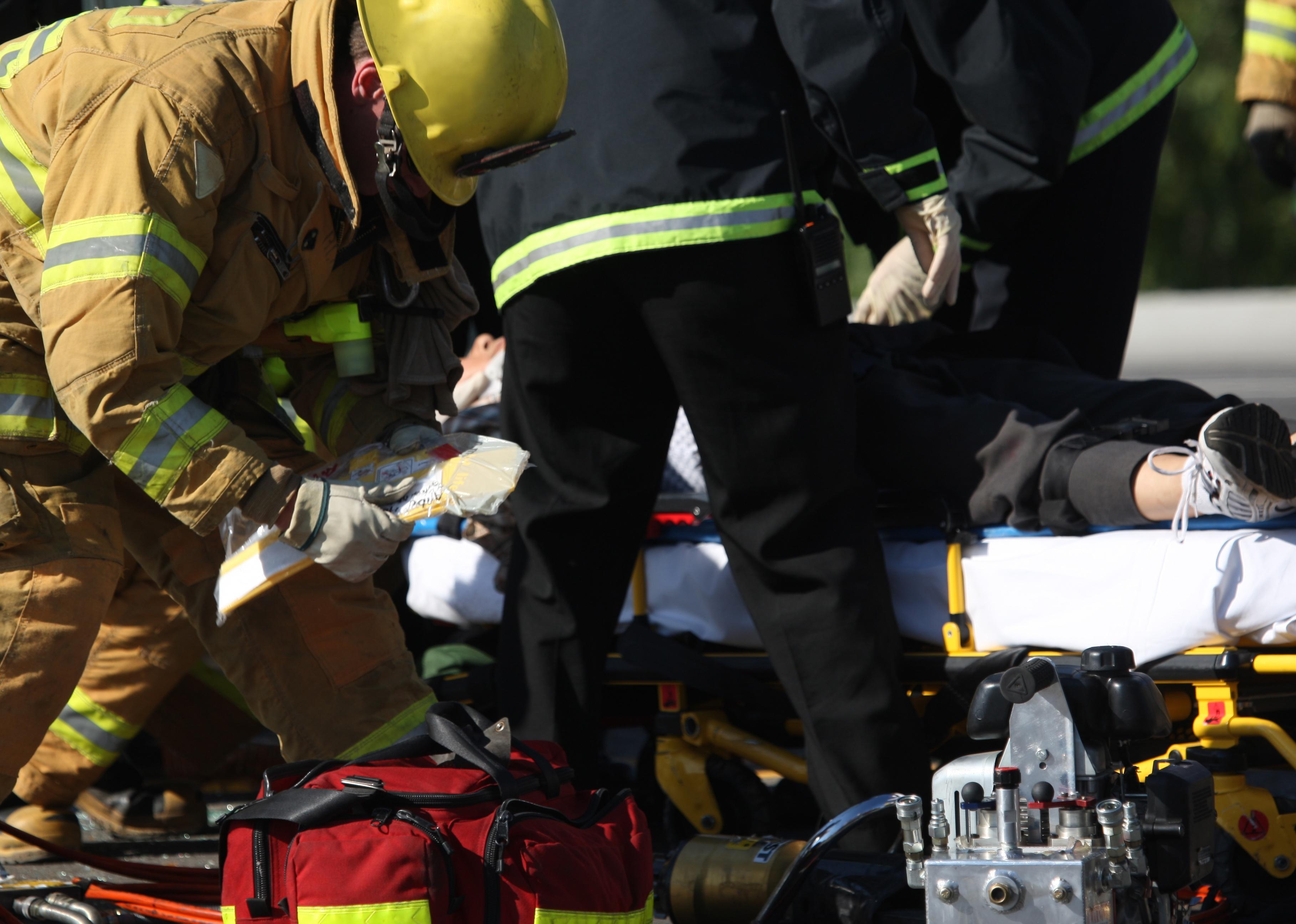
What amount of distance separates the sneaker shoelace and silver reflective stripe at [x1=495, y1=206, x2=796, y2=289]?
0.82 metres

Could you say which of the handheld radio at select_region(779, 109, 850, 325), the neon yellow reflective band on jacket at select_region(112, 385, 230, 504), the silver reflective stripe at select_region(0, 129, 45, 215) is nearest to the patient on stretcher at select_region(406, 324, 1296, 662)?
the handheld radio at select_region(779, 109, 850, 325)

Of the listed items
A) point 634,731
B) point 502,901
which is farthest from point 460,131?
point 634,731

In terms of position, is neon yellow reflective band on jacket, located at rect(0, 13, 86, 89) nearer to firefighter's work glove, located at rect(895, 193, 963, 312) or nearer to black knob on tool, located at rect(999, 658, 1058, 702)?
firefighter's work glove, located at rect(895, 193, 963, 312)

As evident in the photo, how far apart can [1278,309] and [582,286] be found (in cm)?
1281

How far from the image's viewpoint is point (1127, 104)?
152 inches

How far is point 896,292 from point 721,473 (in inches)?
38.2

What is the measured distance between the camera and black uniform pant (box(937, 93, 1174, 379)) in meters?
3.86

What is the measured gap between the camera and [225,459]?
2385 millimetres

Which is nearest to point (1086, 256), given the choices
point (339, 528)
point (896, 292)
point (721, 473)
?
point (896, 292)

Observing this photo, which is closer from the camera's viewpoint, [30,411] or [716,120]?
[30,411]

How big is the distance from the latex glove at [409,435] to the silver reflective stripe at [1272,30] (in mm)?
1917

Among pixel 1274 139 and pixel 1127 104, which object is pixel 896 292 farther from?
pixel 1274 139

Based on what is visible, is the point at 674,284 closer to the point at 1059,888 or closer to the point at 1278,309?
the point at 1059,888

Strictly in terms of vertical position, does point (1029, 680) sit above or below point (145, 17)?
below
